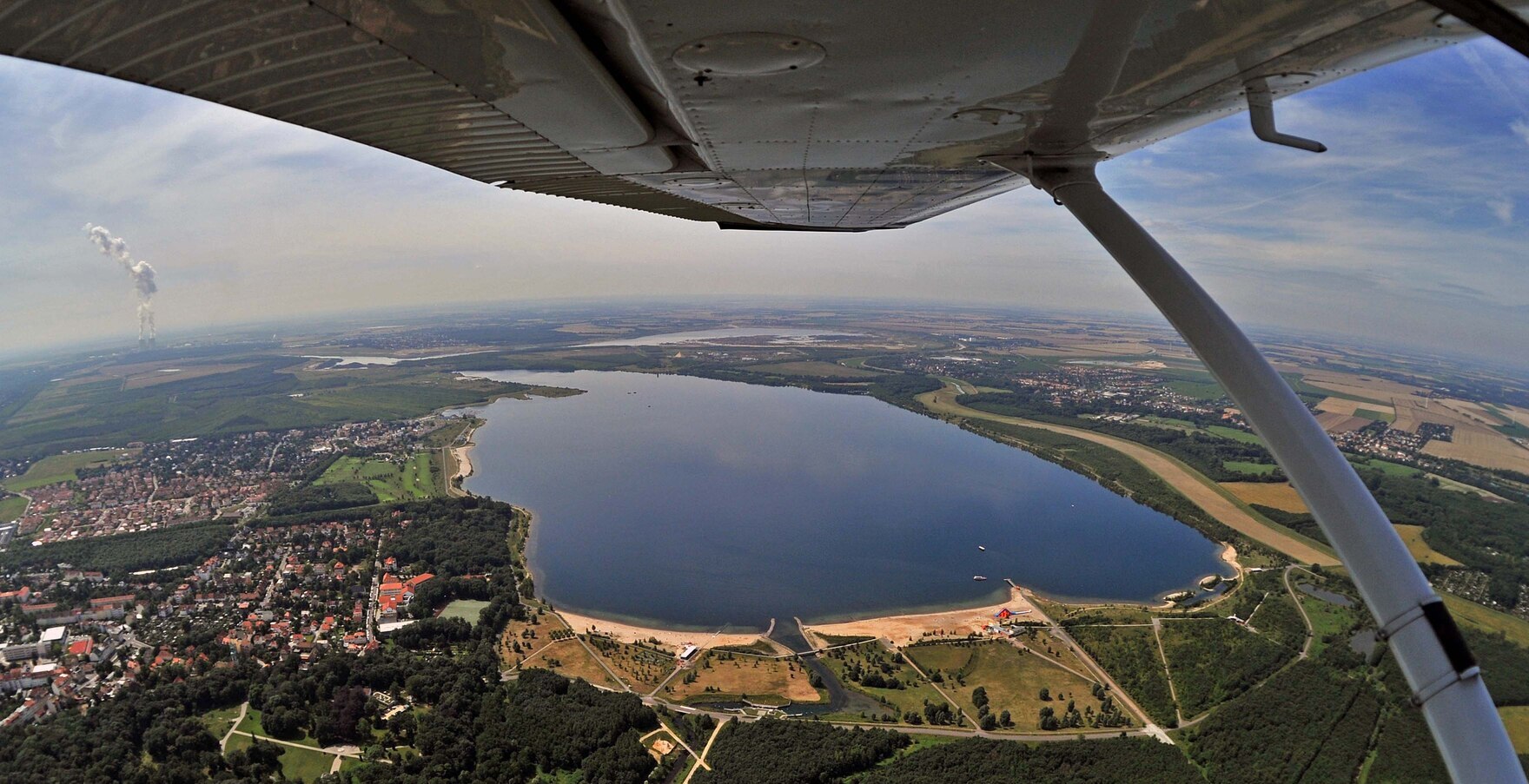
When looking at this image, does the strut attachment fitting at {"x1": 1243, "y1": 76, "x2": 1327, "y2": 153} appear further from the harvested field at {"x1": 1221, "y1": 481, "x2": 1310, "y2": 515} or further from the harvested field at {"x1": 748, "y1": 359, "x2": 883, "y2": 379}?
the harvested field at {"x1": 748, "y1": 359, "x2": 883, "y2": 379}

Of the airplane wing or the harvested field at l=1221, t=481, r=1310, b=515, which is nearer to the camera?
the airplane wing

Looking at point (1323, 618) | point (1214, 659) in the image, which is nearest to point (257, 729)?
point (1214, 659)

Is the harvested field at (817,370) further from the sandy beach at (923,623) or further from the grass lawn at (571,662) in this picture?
the grass lawn at (571,662)

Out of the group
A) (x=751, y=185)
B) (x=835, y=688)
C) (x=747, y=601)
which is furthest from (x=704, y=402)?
(x=751, y=185)

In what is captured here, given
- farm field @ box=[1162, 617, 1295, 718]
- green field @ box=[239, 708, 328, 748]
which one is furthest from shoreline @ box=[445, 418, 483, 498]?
farm field @ box=[1162, 617, 1295, 718]

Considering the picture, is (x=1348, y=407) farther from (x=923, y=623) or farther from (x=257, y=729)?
(x=257, y=729)

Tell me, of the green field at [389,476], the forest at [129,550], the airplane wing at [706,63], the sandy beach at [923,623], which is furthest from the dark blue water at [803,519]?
the airplane wing at [706,63]
